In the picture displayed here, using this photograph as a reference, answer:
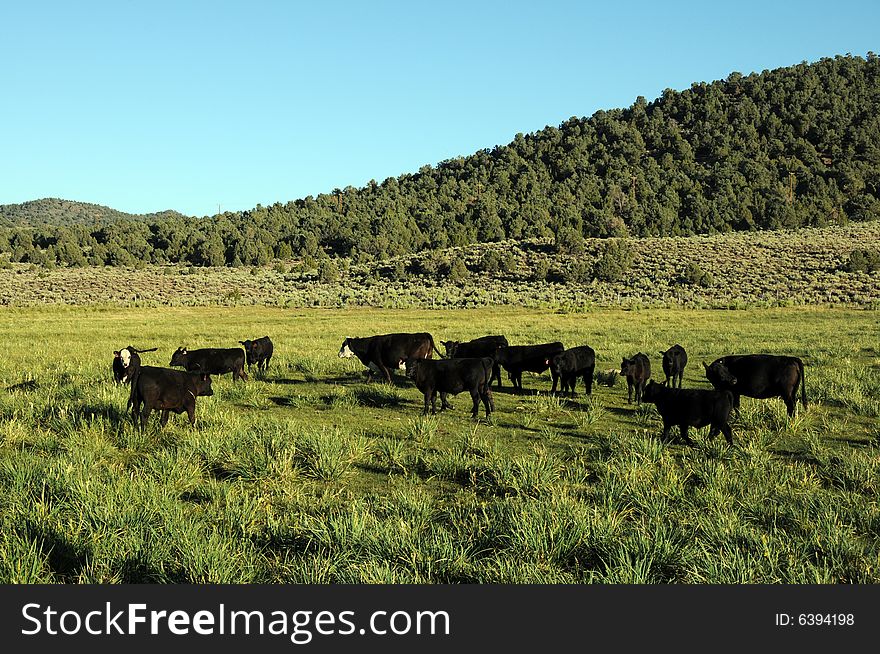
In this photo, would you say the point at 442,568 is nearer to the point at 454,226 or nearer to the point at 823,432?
the point at 823,432

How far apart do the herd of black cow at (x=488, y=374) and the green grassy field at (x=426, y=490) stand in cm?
40

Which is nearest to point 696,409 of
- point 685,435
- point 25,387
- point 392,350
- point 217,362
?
point 685,435

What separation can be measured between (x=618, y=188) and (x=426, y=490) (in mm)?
115398

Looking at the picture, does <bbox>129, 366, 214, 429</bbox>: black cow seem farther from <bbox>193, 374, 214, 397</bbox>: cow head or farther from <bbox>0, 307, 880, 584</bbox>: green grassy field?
<bbox>193, 374, 214, 397</bbox>: cow head

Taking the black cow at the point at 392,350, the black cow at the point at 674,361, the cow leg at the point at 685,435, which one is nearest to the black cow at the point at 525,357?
the black cow at the point at 392,350

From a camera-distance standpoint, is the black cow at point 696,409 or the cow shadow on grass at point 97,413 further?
the cow shadow on grass at point 97,413

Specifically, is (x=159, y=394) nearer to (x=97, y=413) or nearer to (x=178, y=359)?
(x=97, y=413)

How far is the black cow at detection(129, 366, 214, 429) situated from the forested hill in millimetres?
70948

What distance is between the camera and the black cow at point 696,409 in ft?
31.1

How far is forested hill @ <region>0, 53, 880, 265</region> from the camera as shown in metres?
99.8

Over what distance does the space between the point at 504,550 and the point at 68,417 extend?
921cm

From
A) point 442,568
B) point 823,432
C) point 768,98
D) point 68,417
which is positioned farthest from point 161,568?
point 768,98

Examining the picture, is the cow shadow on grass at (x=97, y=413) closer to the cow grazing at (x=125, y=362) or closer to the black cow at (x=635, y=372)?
the cow grazing at (x=125, y=362)

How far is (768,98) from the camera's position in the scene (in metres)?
145
